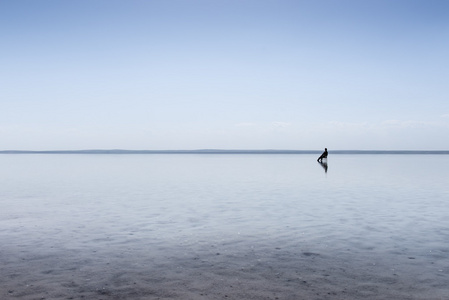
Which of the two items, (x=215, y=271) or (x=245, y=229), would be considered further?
(x=245, y=229)

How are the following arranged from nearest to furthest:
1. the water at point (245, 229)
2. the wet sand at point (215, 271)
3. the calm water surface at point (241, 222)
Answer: the wet sand at point (215, 271)
the water at point (245, 229)
the calm water surface at point (241, 222)

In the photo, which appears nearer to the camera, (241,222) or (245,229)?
(245,229)

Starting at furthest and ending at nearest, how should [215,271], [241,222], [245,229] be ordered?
1. [241,222]
2. [245,229]
3. [215,271]

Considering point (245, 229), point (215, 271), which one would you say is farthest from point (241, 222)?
point (215, 271)

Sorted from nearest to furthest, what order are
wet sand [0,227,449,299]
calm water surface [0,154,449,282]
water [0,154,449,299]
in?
wet sand [0,227,449,299] < water [0,154,449,299] < calm water surface [0,154,449,282]

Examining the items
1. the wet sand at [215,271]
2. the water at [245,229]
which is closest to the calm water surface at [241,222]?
the water at [245,229]

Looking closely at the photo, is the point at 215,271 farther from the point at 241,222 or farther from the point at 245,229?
the point at 241,222

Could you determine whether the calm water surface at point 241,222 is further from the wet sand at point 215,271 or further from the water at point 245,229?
the wet sand at point 215,271

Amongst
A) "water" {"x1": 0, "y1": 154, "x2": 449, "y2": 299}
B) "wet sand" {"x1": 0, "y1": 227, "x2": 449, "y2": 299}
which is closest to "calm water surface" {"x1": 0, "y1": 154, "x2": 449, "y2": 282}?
"water" {"x1": 0, "y1": 154, "x2": 449, "y2": 299}

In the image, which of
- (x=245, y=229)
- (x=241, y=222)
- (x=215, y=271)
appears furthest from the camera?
(x=241, y=222)

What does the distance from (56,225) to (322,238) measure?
9567mm

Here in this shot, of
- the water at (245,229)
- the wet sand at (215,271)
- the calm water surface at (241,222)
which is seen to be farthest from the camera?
the calm water surface at (241,222)

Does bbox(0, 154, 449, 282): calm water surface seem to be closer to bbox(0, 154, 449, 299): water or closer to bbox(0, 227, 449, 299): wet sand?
bbox(0, 154, 449, 299): water

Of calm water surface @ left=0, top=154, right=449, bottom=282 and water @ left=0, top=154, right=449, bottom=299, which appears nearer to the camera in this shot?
water @ left=0, top=154, right=449, bottom=299
